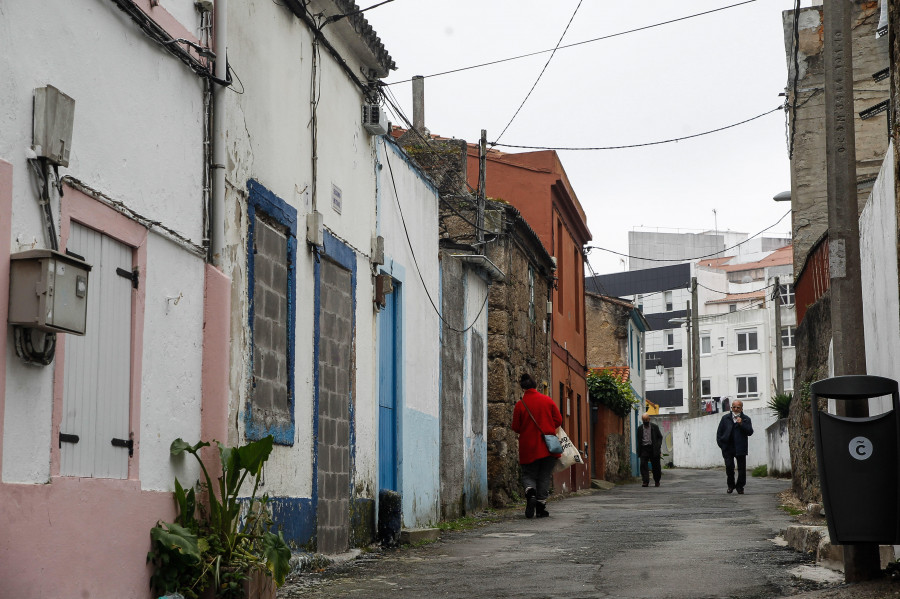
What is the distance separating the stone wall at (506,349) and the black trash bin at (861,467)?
9911mm

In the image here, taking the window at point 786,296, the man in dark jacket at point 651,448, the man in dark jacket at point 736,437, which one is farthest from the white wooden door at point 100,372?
the window at point 786,296

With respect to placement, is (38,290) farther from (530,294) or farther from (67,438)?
(530,294)

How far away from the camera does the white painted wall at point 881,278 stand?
719cm

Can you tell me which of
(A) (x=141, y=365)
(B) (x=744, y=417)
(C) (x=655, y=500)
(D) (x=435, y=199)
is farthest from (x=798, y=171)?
(A) (x=141, y=365)

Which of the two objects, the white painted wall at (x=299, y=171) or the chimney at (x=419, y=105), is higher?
the chimney at (x=419, y=105)

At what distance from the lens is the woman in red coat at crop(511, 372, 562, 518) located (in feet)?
46.7

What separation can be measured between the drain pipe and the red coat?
306 inches

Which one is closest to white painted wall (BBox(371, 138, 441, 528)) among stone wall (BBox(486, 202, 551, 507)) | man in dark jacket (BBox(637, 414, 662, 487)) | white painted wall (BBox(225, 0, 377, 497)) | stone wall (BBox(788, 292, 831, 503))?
white painted wall (BBox(225, 0, 377, 497))

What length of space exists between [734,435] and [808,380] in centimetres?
462

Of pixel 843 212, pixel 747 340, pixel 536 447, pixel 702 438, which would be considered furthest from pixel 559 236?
pixel 747 340

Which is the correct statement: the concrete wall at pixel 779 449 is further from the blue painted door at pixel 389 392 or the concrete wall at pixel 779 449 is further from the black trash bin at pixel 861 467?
the black trash bin at pixel 861 467

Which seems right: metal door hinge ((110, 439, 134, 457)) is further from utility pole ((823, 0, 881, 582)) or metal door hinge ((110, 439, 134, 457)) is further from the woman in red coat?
the woman in red coat

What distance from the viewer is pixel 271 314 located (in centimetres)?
811

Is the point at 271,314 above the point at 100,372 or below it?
above
